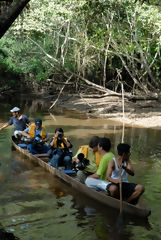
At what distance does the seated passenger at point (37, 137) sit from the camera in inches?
434

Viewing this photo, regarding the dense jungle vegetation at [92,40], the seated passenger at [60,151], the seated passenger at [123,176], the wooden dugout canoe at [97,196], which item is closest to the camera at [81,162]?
the wooden dugout canoe at [97,196]

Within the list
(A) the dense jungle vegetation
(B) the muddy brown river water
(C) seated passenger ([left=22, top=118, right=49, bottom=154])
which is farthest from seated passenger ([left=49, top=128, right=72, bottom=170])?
(A) the dense jungle vegetation

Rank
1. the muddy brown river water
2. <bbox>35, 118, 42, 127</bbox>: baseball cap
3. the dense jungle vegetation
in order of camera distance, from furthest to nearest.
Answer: the dense jungle vegetation, <bbox>35, 118, 42, 127</bbox>: baseball cap, the muddy brown river water

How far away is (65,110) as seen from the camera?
25219mm

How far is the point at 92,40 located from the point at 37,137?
28.1 ft

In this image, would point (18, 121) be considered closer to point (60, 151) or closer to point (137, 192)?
point (60, 151)

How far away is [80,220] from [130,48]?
40.8 ft

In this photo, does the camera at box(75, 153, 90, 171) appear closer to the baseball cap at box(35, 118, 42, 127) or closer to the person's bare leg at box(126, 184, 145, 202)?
the person's bare leg at box(126, 184, 145, 202)

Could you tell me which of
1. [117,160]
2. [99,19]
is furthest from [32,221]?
[99,19]

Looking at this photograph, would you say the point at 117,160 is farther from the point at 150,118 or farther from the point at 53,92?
the point at 53,92

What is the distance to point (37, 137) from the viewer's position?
11023 millimetres

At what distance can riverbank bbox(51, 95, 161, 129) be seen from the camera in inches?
743

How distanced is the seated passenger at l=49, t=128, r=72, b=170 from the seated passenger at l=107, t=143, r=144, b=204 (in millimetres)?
2602

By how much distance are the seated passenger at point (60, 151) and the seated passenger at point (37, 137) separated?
1532 mm
